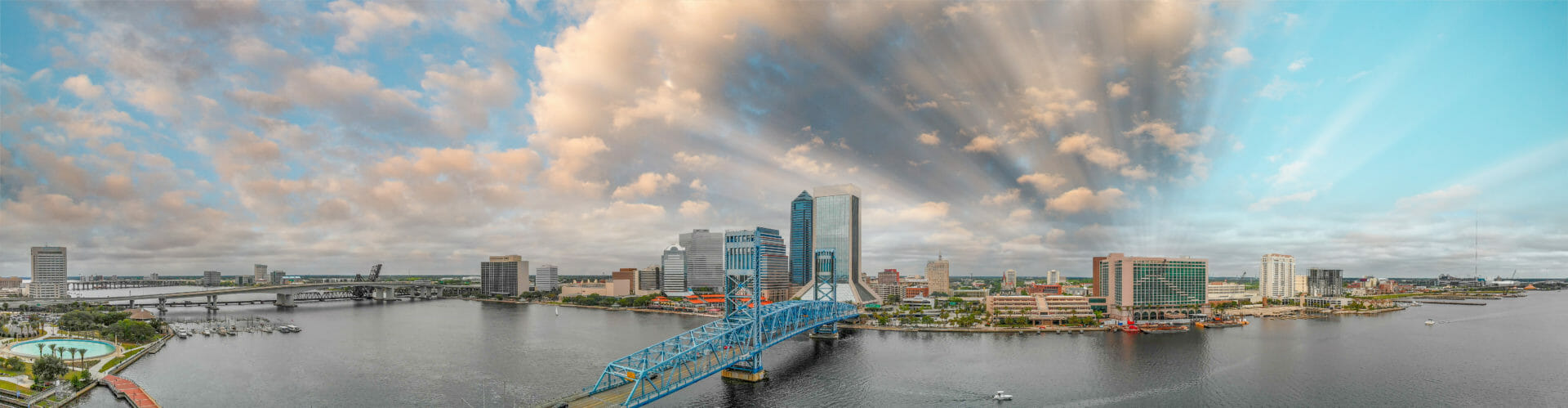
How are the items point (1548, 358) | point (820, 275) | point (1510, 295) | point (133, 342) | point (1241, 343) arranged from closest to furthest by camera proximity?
point (1548, 358), point (133, 342), point (1241, 343), point (820, 275), point (1510, 295)

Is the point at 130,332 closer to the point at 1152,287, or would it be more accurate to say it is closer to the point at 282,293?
the point at 282,293

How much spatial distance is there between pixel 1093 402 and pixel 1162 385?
5660 mm

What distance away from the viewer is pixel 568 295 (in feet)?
313

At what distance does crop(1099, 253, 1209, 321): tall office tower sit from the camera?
61281 mm

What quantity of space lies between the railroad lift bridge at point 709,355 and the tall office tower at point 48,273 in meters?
101

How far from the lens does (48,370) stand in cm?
2603

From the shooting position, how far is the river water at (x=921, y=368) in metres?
26.4

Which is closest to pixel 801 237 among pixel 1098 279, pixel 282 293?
pixel 1098 279

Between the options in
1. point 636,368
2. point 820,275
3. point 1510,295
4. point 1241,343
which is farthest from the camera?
point 1510,295

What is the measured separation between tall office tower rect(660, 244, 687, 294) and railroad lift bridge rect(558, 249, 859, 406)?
208ft

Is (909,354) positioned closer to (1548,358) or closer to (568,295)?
(1548,358)

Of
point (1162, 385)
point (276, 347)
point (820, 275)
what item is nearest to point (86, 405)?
point (276, 347)

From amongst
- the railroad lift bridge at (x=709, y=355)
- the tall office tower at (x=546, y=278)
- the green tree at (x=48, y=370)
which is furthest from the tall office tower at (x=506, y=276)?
the green tree at (x=48, y=370)

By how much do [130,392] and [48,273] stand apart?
91.6m
